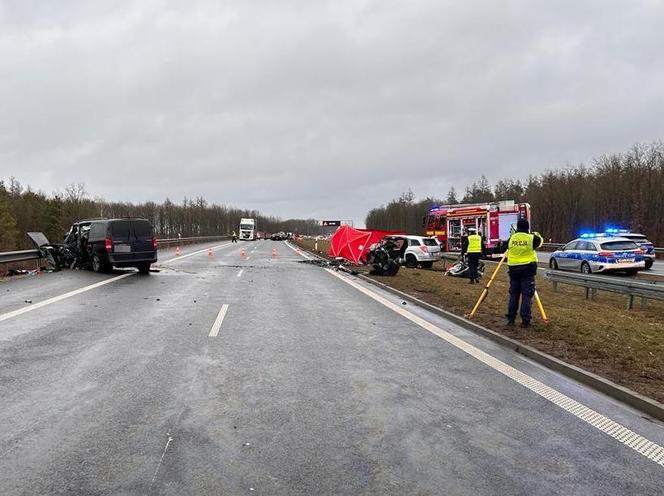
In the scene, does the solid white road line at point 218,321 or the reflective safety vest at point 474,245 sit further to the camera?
the reflective safety vest at point 474,245

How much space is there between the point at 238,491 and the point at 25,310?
8.94m

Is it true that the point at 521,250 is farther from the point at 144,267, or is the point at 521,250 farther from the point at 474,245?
the point at 144,267

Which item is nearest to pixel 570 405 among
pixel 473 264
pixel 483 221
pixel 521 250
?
pixel 521 250

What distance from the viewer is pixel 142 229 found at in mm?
18750

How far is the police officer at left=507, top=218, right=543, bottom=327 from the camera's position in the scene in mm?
8969

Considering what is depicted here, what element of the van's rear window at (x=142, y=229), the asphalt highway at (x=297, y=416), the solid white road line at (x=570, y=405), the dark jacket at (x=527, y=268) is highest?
the van's rear window at (x=142, y=229)

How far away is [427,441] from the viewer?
13.4ft

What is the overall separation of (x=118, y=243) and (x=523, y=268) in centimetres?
1455

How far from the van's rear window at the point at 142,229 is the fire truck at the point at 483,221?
17608mm

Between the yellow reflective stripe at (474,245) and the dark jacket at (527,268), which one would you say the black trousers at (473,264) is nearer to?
the yellow reflective stripe at (474,245)

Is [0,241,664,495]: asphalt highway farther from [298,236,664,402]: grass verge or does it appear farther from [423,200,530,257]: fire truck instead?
[423,200,530,257]: fire truck

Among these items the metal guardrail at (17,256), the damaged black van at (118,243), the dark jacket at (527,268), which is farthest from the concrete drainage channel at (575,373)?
the metal guardrail at (17,256)

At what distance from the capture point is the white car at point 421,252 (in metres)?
24.5

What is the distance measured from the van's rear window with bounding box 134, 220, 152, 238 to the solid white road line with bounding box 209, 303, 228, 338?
8788 mm
